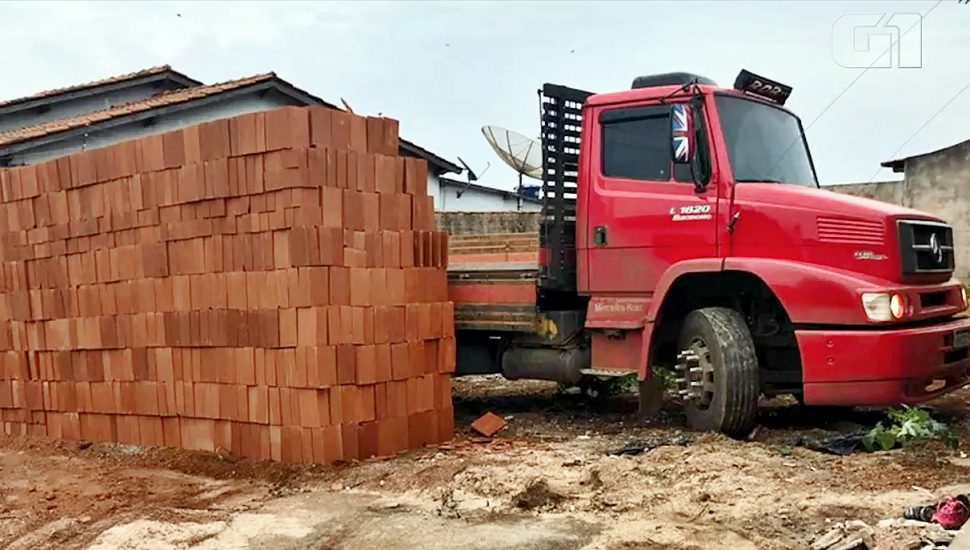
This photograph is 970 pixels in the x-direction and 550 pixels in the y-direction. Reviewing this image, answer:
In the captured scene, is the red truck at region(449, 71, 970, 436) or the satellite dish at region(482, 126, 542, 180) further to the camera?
the satellite dish at region(482, 126, 542, 180)

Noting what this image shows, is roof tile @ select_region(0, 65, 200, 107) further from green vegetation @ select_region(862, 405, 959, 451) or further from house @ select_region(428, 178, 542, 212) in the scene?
green vegetation @ select_region(862, 405, 959, 451)

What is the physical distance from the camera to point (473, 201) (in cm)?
2328

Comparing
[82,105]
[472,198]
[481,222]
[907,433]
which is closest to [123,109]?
[82,105]

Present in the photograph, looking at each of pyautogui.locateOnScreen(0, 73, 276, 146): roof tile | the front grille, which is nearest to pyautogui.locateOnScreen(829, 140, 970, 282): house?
the front grille

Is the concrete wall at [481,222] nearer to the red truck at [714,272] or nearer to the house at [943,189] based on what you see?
the house at [943,189]

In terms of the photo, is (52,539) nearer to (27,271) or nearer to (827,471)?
(27,271)

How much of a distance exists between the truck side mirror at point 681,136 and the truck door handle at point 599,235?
851mm

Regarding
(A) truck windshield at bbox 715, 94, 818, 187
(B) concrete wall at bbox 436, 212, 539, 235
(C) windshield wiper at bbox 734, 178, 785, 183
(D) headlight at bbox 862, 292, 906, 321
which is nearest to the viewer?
(D) headlight at bbox 862, 292, 906, 321

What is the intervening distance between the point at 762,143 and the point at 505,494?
345 cm

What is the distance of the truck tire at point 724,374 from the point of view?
5602 millimetres

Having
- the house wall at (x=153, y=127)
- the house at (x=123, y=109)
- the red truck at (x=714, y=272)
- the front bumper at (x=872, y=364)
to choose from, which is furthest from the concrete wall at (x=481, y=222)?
the front bumper at (x=872, y=364)

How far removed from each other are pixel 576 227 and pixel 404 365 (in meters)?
1.86

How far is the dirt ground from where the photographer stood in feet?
12.8

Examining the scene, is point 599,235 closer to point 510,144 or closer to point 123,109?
point 510,144
